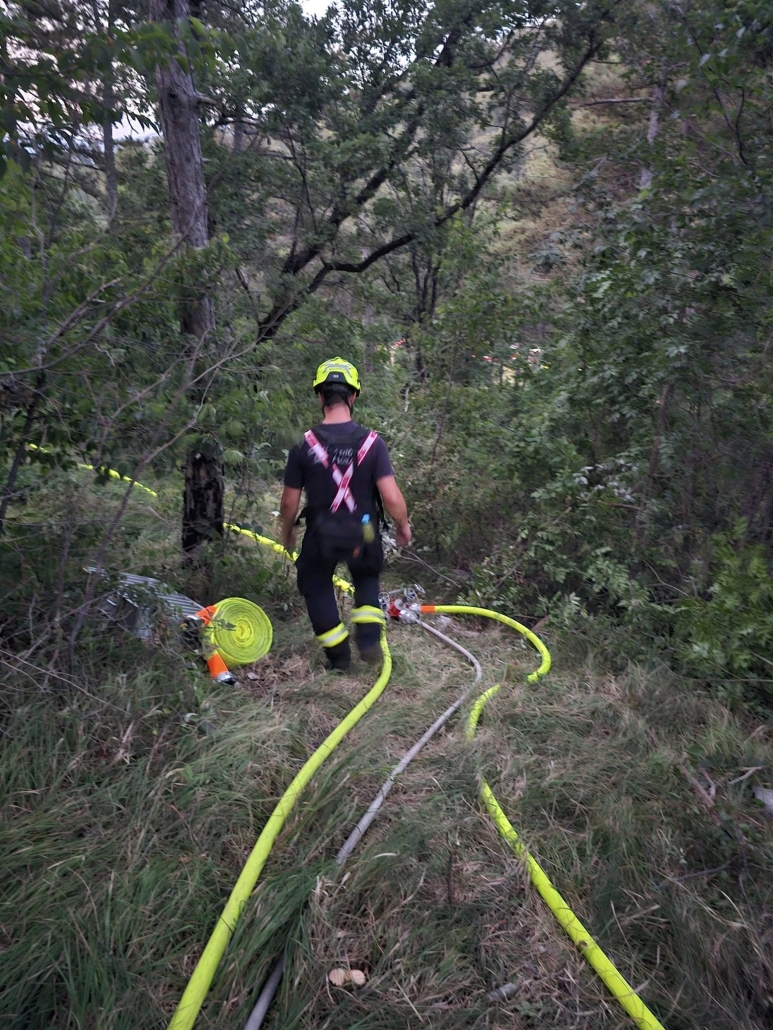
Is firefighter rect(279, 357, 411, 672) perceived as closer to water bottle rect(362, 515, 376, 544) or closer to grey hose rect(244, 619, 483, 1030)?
→ water bottle rect(362, 515, 376, 544)

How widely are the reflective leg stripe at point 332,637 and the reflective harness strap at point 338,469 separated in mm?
725

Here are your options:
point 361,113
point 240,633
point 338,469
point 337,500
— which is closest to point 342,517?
point 337,500

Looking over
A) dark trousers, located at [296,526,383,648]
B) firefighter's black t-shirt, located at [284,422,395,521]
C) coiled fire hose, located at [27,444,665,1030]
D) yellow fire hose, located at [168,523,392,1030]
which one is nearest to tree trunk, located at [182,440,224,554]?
dark trousers, located at [296,526,383,648]

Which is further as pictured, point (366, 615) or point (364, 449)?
point (366, 615)

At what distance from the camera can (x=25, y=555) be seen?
327cm

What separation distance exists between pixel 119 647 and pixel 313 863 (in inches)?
57.2

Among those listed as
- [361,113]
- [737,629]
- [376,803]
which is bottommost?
[376,803]

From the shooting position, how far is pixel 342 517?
3.88 metres

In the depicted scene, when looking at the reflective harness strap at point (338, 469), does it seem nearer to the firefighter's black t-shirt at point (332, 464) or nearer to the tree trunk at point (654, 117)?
the firefighter's black t-shirt at point (332, 464)

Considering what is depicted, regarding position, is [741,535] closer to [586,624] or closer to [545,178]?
[586,624]

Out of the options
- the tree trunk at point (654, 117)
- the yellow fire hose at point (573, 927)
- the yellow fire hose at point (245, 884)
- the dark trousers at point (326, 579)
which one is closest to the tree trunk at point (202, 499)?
the dark trousers at point (326, 579)

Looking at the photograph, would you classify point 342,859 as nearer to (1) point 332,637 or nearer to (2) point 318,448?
(1) point 332,637

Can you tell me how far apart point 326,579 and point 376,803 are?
1.46 metres

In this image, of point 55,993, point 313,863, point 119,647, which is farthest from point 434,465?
point 55,993
